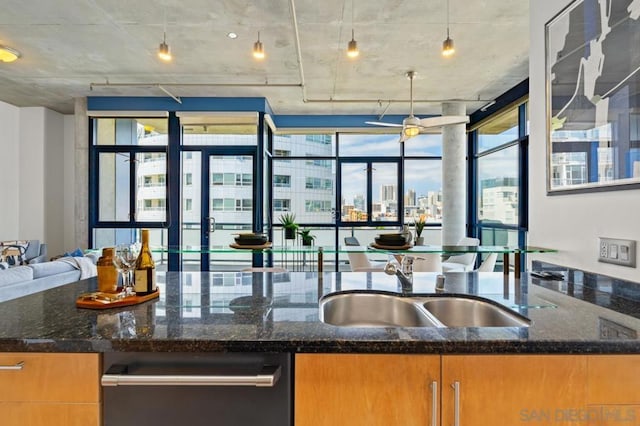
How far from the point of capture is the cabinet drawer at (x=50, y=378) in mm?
894

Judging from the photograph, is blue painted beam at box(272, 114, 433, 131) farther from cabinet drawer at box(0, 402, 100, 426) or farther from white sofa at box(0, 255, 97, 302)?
cabinet drawer at box(0, 402, 100, 426)

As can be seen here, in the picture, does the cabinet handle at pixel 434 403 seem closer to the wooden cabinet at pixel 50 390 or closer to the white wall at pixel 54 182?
the wooden cabinet at pixel 50 390

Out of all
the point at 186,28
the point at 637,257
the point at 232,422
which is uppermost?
the point at 186,28

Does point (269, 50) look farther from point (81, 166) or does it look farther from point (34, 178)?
point (34, 178)

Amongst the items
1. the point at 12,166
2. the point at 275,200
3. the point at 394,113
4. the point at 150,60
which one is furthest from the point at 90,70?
the point at 394,113

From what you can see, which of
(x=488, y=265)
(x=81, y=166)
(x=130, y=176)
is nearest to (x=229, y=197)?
(x=130, y=176)

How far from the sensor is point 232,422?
3.01ft

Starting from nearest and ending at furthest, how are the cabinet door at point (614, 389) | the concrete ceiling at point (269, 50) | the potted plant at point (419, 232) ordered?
the cabinet door at point (614, 389)
the concrete ceiling at point (269, 50)
the potted plant at point (419, 232)

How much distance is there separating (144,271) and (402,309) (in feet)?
3.39

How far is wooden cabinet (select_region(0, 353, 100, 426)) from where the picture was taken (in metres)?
0.89

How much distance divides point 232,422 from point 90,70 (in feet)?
16.5

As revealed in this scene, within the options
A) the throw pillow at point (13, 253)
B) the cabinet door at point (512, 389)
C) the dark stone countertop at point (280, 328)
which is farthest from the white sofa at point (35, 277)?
the cabinet door at point (512, 389)

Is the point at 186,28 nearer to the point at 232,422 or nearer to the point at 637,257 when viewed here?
the point at 232,422

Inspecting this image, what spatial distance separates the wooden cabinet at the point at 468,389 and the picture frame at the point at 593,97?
2.56 ft
